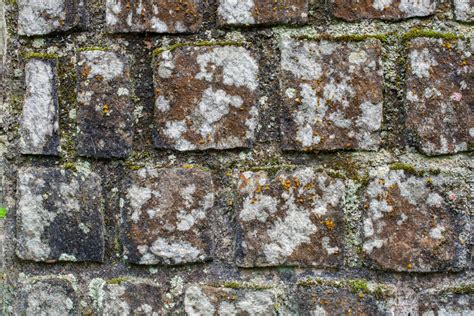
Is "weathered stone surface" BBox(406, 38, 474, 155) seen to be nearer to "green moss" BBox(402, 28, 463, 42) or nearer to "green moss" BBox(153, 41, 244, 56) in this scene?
"green moss" BBox(402, 28, 463, 42)

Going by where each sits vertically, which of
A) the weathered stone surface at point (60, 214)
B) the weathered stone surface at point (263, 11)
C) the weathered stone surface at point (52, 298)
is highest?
the weathered stone surface at point (263, 11)

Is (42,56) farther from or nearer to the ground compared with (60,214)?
farther from the ground

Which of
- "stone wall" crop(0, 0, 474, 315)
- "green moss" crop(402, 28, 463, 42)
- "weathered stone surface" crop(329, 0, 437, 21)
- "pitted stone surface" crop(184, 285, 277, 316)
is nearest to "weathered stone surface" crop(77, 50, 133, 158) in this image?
"stone wall" crop(0, 0, 474, 315)

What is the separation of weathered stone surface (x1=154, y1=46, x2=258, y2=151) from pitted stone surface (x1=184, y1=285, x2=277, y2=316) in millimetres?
336

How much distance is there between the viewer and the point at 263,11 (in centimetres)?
129

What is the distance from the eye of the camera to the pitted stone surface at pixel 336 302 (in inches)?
50.0

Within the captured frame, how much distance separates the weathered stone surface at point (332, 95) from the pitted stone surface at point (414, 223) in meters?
0.12

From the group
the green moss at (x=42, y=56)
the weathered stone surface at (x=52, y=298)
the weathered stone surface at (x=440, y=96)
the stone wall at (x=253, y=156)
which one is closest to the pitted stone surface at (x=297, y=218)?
the stone wall at (x=253, y=156)

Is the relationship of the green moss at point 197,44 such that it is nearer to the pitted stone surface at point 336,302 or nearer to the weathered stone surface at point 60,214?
the weathered stone surface at point 60,214

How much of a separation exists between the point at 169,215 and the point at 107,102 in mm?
302

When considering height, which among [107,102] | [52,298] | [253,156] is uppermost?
[107,102]

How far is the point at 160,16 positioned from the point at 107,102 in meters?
0.24

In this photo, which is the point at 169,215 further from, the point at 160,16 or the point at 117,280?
the point at 160,16

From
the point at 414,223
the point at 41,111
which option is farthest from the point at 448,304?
the point at 41,111
